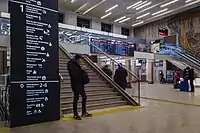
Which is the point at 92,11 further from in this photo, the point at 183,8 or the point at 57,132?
the point at 57,132

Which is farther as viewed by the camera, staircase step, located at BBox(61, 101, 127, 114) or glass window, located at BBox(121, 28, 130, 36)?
glass window, located at BBox(121, 28, 130, 36)

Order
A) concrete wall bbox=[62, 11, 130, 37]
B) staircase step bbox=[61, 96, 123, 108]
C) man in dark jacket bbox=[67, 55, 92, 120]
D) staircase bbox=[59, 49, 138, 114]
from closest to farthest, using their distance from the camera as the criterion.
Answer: man in dark jacket bbox=[67, 55, 92, 120]
staircase step bbox=[61, 96, 123, 108]
staircase bbox=[59, 49, 138, 114]
concrete wall bbox=[62, 11, 130, 37]

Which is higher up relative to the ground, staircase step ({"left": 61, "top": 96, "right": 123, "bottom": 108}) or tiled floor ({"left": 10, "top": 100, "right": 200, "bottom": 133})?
staircase step ({"left": 61, "top": 96, "right": 123, "bottom": 108})

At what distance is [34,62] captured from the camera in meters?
4.56

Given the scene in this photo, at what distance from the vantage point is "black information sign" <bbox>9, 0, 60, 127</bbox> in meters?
4.27

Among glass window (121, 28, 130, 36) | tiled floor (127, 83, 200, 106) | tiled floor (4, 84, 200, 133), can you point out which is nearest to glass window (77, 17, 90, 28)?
glass window (121, 28, 130, 36)

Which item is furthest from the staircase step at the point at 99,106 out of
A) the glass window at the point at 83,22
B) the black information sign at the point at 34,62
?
the glass window at the point at 83,22

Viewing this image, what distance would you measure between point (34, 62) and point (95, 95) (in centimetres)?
262

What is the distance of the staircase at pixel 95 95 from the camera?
234 inches

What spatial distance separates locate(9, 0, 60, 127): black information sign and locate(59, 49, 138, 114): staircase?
90 cm

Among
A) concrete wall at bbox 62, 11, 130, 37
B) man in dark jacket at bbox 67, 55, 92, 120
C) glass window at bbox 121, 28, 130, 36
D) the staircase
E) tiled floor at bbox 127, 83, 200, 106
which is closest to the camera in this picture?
man in dark jacket at bbox 67, 55, 92, 120

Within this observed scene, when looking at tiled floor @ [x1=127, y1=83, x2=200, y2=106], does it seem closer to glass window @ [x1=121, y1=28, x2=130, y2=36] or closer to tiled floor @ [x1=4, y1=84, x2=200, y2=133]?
tiled floor @ [x1=4, y1=84, x2=200, y2=133]

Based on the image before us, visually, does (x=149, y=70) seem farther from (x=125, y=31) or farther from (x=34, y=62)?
(x=34, y=62)

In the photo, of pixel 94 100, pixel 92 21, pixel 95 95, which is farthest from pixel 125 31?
pixel 94 100
